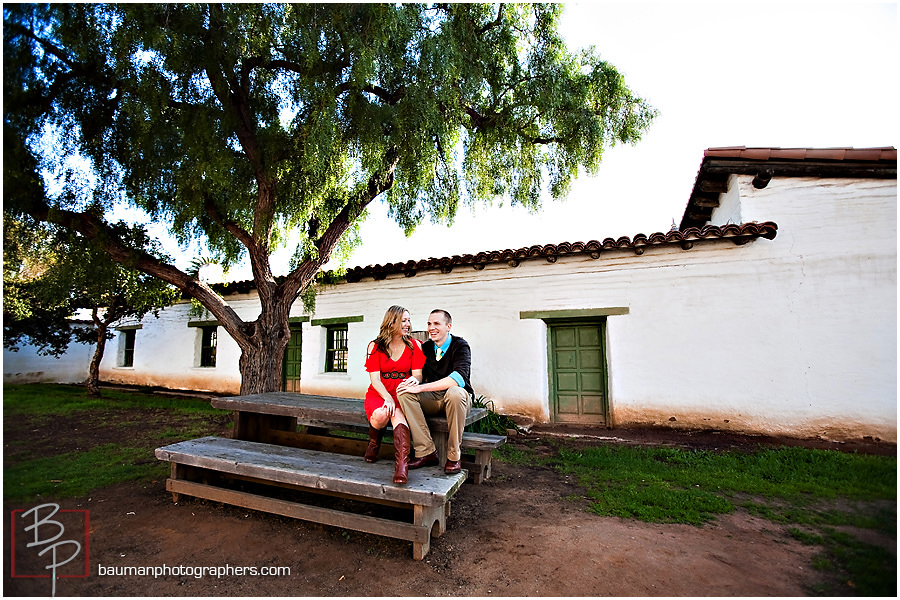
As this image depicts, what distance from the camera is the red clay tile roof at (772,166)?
1795 millimetres

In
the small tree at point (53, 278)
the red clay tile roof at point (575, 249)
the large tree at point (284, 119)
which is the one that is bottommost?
the small tree at point (53, 278)

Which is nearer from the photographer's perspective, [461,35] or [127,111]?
[127,111]

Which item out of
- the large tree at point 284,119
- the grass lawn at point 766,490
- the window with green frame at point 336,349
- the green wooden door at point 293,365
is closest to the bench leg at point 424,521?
the grass lawn at point 766,490

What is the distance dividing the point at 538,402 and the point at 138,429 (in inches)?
234

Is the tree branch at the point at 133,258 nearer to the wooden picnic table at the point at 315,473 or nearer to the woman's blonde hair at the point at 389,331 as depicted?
the wooden picnic table at the point at 315,473

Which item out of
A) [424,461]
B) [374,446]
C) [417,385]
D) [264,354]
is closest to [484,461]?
[424,461]

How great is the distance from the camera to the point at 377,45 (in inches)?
148

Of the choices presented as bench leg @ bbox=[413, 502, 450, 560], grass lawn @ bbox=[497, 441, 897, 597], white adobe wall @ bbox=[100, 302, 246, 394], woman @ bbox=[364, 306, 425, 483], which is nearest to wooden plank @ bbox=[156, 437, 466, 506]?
bench leg @ bbox=[413, 502, 450, 560]

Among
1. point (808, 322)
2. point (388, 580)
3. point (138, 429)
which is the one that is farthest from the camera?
point (138, 429)

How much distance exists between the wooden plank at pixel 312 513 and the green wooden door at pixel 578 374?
436 centimetres

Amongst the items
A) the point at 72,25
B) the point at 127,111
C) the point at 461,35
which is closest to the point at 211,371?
the point at 127,111

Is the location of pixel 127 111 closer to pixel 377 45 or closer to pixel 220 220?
pixel 220 220

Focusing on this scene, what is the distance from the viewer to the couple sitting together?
2.75 meters

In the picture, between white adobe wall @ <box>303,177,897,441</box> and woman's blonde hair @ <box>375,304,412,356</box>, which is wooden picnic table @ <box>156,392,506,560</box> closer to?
woman's blonde hair @ <box>375,304,412,356</box>
